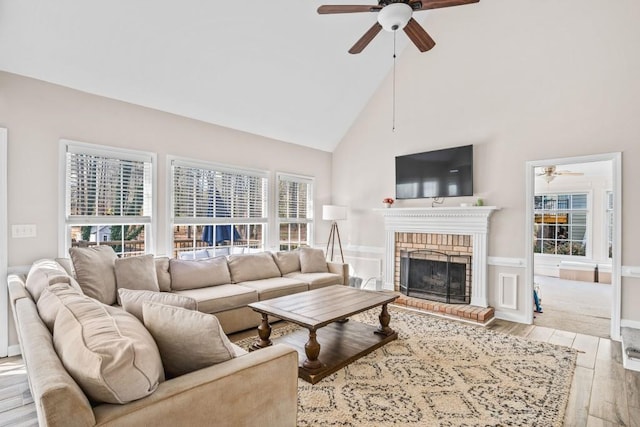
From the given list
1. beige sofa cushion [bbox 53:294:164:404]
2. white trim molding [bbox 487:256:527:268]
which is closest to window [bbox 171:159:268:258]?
beige sofa cushion [bbox 53:294:164:404]

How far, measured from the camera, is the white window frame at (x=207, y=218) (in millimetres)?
4270

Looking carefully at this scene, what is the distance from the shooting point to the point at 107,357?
1.11 m

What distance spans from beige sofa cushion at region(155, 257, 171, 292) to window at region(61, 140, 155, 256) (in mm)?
496

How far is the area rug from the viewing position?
220 cm

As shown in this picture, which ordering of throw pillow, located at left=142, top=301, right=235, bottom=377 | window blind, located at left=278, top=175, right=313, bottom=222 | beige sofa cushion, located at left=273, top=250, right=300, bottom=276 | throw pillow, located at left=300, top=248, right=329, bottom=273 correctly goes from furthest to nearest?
window blind, located at left=278, top=175, right=313, bottom=222
throw pillow, located at left=300, top=248, right=329, bottom=273
beige sofa cushion, located at left=273, top=250, right=300, bottom=276
throw pillow, located at left=142, top=301, right=235, bottom=377

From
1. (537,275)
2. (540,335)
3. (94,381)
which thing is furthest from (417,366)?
(537,275)

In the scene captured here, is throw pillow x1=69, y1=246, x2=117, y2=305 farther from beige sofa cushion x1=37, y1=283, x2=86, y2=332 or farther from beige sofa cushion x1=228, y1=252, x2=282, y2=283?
beige sofa cushion x1=228, y1=252, x2=282, y2=283

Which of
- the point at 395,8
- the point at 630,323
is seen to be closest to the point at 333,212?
the point at 395,8

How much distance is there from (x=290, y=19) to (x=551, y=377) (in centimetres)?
454

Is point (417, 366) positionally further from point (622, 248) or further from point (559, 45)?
point (559, 45)

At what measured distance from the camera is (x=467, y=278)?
4.76 metres

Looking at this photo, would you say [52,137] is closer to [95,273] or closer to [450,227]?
[95,273]

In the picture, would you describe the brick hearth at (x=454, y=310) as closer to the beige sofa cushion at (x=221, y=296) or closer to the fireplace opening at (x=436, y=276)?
the fireplace opening at (x=436, y=276)

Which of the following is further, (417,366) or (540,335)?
(540,335)
